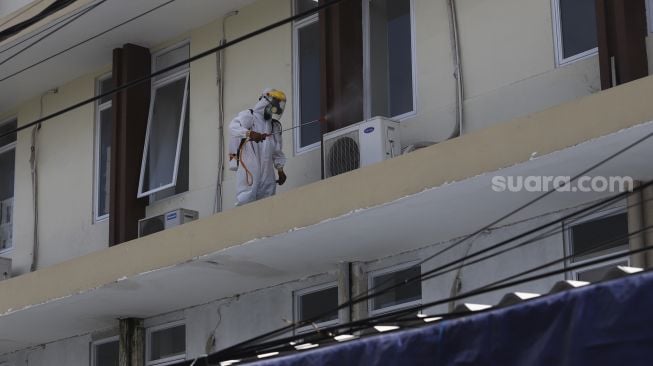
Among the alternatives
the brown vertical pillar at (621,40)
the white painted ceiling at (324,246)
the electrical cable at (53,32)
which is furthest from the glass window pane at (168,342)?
the brown vertical pillar at (621,40)

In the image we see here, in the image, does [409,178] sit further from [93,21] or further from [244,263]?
[93,21]

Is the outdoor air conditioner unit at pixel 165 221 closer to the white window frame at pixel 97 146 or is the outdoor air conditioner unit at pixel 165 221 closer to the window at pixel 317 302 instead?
the window at pixel 317 302

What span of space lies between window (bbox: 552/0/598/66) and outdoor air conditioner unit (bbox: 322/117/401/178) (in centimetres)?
178

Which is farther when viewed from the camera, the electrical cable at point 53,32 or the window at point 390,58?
the electrical cable at point 53,32

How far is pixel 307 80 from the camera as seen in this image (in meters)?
15.5

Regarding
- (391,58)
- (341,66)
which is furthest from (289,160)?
(391,58)

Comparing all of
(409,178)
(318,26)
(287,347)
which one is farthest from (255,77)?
(287,347)

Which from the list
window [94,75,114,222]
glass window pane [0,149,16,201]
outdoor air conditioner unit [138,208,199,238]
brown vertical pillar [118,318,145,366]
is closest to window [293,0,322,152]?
outdoor air conditioner unit [138,208,199,238]

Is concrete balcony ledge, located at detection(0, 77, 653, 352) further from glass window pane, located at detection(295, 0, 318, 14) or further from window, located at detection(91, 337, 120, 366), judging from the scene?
glass window pane, located at detection(295, 0, 318, 14)

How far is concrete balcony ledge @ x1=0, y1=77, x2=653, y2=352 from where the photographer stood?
10.9 metres

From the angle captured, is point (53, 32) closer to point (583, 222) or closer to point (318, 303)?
point (318, 303)

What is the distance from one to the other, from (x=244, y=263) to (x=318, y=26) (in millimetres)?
2818

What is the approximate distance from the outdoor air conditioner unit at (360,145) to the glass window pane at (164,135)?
338 cm

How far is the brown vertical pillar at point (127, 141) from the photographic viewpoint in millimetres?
16719
